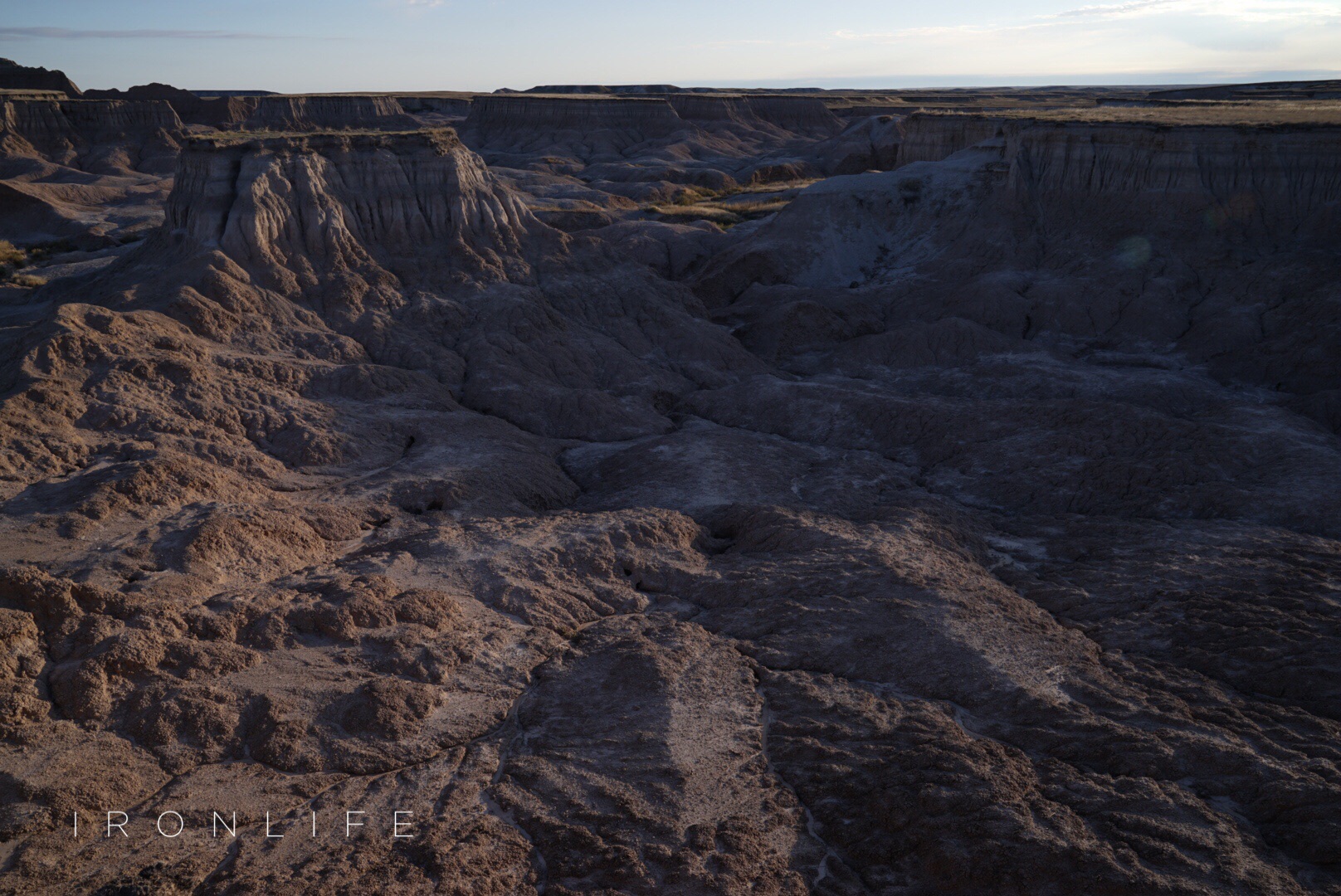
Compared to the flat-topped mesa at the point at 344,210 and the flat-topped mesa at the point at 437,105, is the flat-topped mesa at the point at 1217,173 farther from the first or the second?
the flat-topped mesa at the point at 437,105

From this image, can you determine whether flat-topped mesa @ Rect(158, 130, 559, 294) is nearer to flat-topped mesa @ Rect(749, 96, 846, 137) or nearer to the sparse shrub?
the sparse shrub

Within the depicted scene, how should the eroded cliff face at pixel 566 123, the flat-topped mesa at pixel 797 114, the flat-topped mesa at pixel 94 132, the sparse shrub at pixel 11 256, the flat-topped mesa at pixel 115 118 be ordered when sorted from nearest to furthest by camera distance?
the sparse shrub at pixel 11 256, the flat-topped mesa at pixel 94 132, the flat-topped mesa at pixel 115 118, the eroded cliff face at pixel 566 123, the flat-topped mesa at pixel 797 114

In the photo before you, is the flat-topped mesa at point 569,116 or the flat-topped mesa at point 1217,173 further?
the flat-topped mesa at point 569,116

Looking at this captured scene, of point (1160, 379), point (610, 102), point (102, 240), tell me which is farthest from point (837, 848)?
point (610, 102)

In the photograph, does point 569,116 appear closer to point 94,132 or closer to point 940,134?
point 94,132

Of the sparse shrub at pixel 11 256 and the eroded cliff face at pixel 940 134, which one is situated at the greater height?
the eroded cliff face at pixel 940 134

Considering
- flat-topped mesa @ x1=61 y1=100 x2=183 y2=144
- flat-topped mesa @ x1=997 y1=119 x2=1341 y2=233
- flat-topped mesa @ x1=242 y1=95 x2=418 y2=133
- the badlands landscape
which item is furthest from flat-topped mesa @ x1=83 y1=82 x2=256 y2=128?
flat-topped mesa @ x1=997 y1=119 x2=1341 y2=233

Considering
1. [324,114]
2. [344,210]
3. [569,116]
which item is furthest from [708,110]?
[344,210]

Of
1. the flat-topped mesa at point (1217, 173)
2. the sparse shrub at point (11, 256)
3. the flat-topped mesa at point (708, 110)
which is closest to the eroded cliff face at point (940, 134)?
the flat-topped mesa at point (1217, 173)
